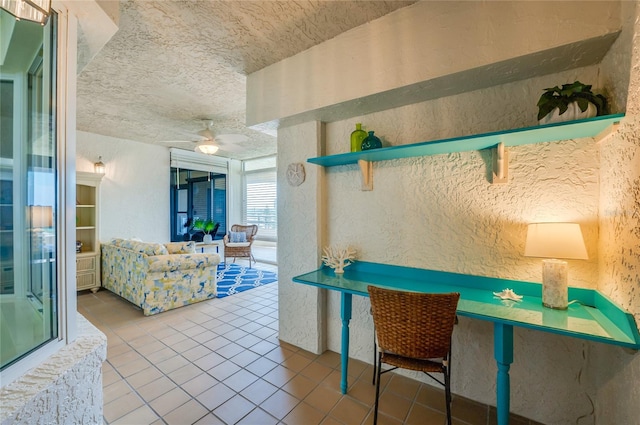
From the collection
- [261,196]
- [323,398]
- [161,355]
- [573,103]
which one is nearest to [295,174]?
[323,398]

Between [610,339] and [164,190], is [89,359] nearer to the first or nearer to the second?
[610,339]

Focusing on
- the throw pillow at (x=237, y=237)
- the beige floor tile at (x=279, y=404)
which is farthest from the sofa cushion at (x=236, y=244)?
the beige floor tile at (x=279, y=404)

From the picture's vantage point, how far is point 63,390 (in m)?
1.01

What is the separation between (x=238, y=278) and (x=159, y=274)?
5.60 ft

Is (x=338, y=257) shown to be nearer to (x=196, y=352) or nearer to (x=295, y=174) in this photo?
(x=295, y=174)

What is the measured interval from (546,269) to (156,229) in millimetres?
5766

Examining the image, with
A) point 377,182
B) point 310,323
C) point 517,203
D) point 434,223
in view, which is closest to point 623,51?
point 517,203

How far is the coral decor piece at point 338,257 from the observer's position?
2.16m

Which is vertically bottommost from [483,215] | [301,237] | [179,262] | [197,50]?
[179,262]

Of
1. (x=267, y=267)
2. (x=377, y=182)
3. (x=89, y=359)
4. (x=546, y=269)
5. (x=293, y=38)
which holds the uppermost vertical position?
(x=293, y=38)

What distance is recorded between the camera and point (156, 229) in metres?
5.11

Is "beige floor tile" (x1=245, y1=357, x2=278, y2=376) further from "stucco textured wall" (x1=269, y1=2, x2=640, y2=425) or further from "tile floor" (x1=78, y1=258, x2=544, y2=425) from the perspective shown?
"stucco textured wall" (x1=269, y1=2, x2=640, y2=425)

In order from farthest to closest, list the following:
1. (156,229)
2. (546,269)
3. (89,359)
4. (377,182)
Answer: (156,229) → (377,182) → (546,269) → (89,359)

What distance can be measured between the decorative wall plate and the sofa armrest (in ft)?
6.25
